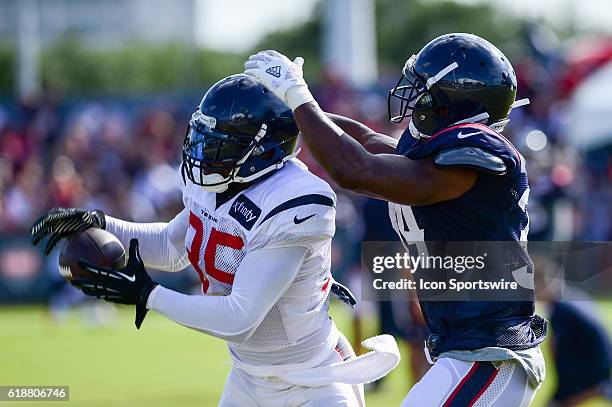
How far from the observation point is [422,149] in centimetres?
387

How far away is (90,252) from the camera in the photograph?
4195 millimetres

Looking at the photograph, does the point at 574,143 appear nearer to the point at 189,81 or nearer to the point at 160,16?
the point at 189,81

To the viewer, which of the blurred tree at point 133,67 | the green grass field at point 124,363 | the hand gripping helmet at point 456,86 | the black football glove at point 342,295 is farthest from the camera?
the blurred tree at point 133,67

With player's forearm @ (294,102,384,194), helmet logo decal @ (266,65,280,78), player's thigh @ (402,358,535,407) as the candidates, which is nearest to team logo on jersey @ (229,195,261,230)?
player's forearm @ (294,102,384,194)

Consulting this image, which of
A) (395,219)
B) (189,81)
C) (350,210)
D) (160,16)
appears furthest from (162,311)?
(160,16)

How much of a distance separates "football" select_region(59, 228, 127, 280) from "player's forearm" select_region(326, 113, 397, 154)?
3.56 ft

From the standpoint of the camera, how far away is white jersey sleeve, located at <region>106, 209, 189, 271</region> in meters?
4.59

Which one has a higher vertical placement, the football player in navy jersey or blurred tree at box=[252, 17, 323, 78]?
the football player in navy jersey

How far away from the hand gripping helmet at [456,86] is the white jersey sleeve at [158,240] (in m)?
1.10

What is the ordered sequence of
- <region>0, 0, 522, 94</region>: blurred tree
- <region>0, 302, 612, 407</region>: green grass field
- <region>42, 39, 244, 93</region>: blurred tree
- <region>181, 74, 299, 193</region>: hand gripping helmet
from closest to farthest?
<region>181, 74, 299, 193</region>: hand gripping helmet < <region>0, 302, 612, 407</region>: green grass field < <region>42, 39, 244, 93</region>: blurred tree < <region>0, 0, 522, 94</region>: blurred tree

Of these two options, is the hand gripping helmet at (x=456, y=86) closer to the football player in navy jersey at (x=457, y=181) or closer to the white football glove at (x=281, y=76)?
the football player in navy jersey at (x=457, y=181)

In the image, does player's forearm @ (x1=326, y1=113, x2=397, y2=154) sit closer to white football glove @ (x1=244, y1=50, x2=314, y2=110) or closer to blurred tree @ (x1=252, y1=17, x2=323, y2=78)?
white football glove @ (x1=244, y1=50, x2=314, y2=110)

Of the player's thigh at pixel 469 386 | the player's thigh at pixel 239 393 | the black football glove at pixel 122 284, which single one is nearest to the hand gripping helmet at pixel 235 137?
the black football glove at pixel 122 284

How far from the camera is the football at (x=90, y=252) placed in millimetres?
4168
